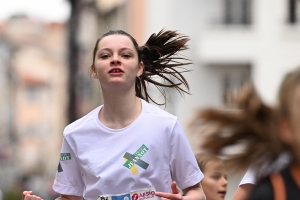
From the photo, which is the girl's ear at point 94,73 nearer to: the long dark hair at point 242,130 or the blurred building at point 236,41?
the long dark hair at point 242,130

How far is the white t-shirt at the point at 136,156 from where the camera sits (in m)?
5.38

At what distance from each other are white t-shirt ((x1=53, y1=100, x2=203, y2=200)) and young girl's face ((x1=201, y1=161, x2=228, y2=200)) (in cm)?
110

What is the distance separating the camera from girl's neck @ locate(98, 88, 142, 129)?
5.62 metres

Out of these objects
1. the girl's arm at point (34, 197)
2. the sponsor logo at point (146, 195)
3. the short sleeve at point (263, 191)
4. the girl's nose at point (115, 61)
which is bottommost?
the girl's arm at point (34, 197)

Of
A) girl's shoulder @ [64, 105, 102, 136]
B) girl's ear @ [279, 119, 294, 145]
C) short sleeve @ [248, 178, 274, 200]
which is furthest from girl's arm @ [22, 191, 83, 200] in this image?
girl's ear @ [279, 119, 294, 145]

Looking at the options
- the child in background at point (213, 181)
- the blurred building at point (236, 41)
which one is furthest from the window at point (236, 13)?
the child in background at point (213, 181)

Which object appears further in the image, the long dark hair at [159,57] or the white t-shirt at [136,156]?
the long dark hair at [159,57]

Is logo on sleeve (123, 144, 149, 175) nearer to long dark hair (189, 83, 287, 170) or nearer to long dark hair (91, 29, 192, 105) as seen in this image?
long dark hair (91, 29, 192, 105)

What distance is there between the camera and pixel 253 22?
33438mm

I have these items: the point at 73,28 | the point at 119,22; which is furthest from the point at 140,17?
the point at 73,28

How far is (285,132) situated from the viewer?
11.3 ft

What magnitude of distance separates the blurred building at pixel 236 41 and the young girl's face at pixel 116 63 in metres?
26.4

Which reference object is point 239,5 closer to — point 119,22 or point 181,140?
point 119,22

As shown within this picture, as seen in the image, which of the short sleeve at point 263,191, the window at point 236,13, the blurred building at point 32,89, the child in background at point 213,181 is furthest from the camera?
the blurred building at point 32,89
